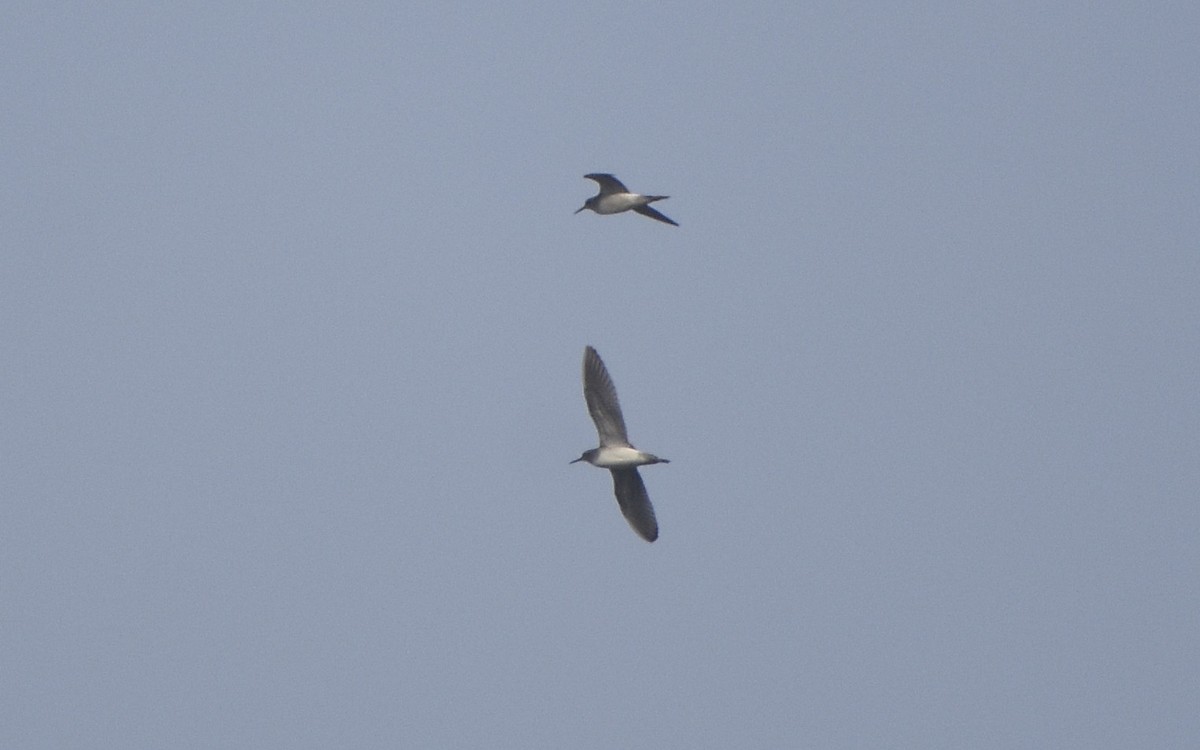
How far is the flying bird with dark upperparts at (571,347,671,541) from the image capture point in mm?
45562

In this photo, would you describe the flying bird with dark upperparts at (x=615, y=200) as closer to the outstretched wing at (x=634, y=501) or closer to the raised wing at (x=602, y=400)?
the raised wing at (x=602, y=400)

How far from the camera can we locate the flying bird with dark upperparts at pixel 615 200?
48.5m

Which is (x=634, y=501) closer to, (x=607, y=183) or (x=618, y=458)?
(x=618, y=458)

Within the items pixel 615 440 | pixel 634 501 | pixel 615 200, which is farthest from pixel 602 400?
pixel 615 200

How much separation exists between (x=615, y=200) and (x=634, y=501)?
26.7 feet

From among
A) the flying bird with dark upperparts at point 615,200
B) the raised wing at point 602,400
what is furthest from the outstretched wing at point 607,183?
the raised wing at point 602,400

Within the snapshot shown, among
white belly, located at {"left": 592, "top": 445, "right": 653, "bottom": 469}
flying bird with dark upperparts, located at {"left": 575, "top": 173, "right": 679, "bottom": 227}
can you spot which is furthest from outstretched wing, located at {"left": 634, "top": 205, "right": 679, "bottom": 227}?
white belly, located at {"left": 592, "top": 445, "right": 653, "bottom": 469}

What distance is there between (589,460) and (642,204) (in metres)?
7.40

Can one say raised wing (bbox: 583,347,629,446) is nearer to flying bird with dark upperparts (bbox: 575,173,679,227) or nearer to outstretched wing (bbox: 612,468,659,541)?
outstretched wing (bbox: 612,468,659,541)

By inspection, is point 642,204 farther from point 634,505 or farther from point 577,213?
point 634,505

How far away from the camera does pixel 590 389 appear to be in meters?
46.1

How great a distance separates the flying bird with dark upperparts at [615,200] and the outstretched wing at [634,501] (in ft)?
22.9

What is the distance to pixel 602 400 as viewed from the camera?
4597 centimetres

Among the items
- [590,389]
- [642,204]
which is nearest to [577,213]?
[642,204]
